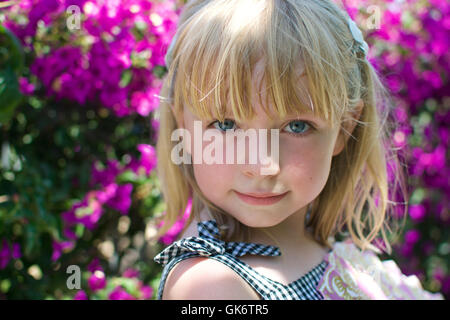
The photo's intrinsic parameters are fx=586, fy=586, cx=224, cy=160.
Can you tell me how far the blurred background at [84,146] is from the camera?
6.13 ft

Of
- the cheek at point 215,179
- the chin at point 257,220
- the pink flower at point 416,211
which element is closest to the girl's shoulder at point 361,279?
the chin at point 257,220

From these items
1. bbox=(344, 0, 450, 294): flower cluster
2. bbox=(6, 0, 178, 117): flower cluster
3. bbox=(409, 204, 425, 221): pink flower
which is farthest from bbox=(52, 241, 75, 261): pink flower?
bbox=(409, 204, 425, 221): pink flower

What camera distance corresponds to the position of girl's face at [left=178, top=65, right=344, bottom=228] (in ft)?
3.81

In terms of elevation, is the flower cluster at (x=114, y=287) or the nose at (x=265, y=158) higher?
the nose at (x=265, y=158)

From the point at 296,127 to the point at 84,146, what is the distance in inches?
43.3

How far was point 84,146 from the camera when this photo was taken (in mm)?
2082

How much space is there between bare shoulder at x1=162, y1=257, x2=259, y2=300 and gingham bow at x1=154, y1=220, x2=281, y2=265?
0.02 m

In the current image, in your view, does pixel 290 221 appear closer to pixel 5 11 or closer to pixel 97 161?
pixel 97 161

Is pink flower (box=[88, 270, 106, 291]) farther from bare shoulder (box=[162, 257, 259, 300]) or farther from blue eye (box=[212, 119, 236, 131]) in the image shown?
blue eye (box=[212, 119, 236, 131])

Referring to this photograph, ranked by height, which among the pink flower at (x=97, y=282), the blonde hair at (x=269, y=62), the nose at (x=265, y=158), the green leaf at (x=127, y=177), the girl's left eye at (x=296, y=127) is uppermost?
the blonde hair at (x=269, y=62)

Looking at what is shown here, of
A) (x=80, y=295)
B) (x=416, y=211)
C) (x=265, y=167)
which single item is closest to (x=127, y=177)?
(x=80, y=295)

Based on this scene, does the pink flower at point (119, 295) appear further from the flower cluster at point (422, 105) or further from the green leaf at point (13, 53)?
the flower cluster at point (422, 105)

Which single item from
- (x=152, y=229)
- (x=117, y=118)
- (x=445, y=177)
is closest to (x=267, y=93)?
(x=117, y=118)
